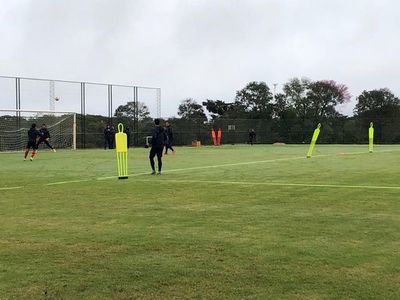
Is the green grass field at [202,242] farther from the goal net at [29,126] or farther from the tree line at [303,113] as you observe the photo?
the tree line at [303,113]

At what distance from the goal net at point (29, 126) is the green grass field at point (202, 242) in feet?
102

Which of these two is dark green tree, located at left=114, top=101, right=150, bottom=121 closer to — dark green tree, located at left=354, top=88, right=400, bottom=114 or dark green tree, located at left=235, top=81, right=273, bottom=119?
dark green tree, located at left=235, top=81, right=273, bottom=119

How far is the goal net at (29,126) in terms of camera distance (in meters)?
43.3

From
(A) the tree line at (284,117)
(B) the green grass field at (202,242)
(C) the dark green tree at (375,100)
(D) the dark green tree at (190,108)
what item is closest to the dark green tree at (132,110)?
(A) the tree line at (284,117)

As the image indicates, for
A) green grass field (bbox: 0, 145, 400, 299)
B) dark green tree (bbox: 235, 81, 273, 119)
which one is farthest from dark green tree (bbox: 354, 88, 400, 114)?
green grass field (bbox: 0, 145, 400, 299)

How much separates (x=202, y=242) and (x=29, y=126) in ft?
133

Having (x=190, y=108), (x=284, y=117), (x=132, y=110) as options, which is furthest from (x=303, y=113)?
(x=132, y=110)

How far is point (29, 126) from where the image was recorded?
4534 cm

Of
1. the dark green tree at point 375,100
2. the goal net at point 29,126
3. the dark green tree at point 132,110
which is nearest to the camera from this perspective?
the goal net at point 29,126

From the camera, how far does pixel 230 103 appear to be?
281 ft

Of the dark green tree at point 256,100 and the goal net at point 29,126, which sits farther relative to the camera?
the dark green tree at point 256,100

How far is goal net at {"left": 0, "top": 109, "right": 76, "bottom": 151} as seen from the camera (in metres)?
43.3

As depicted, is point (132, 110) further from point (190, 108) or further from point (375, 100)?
point (375, 100)

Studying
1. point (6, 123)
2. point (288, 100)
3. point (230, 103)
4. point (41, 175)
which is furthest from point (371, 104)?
point (41, 175)
